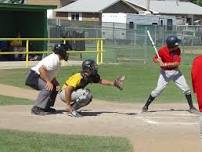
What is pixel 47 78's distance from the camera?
11.0 m

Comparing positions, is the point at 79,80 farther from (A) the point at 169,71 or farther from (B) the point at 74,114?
(A) the point at 169,71

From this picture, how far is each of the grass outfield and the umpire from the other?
410cm

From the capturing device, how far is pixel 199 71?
6457 millimetres

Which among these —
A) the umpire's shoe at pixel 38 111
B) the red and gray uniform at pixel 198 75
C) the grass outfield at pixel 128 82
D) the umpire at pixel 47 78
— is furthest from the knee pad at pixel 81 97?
the red and gray uniform at pixel 198 75

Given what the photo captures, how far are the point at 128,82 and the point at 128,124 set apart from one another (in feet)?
30.9

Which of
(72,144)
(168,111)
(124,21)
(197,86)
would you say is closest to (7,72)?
(168,111)

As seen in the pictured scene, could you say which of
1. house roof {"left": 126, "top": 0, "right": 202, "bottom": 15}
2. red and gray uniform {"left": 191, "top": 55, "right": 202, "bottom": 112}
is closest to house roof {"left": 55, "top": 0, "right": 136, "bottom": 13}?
house roof {"left": 126, "top": 0, "right": 202, "bottom": 15}

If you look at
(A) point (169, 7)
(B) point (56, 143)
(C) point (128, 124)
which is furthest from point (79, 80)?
(A) point (169, 7)

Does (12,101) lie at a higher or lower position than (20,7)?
lower

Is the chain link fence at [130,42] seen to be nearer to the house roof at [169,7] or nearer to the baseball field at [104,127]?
the baseball field at [104,127]

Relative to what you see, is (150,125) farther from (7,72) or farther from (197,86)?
(7,72)

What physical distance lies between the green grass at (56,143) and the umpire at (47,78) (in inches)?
77.6

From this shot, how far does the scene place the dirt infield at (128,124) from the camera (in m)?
8.76

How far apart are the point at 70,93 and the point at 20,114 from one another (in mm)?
1113
